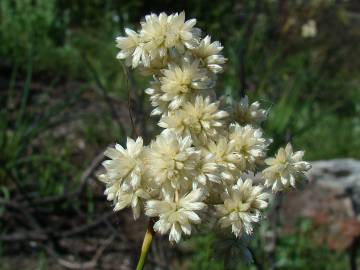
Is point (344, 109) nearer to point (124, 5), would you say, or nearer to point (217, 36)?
point (217, 36)

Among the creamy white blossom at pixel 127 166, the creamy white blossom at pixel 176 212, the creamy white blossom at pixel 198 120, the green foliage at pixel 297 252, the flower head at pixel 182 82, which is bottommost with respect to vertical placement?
the green foliage at pixel 297 252

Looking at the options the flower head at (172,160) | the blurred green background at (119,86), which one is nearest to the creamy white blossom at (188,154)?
the flower head at (172,160)

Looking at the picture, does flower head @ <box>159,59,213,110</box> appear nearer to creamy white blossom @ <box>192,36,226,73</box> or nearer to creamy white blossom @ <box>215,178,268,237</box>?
creamy white blossom @ <box>192,36,226,73</box>

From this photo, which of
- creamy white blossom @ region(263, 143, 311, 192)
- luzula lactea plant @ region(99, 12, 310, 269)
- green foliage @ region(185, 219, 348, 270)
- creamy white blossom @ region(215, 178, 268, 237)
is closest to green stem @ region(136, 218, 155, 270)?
luzula lactea plant @ region(99, 12, 310, 269)

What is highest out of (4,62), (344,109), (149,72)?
(149,72)

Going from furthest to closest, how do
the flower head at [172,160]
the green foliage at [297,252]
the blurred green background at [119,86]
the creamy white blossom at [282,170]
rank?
the blurred green background at [119,86], the green foliage at [297,252], the creamy white blossom at [282,170], the flower head at [172,160]

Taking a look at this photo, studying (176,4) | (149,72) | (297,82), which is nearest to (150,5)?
(176,4)

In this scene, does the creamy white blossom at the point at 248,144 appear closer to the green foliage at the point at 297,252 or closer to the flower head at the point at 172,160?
the flower head at the point at 172,160
